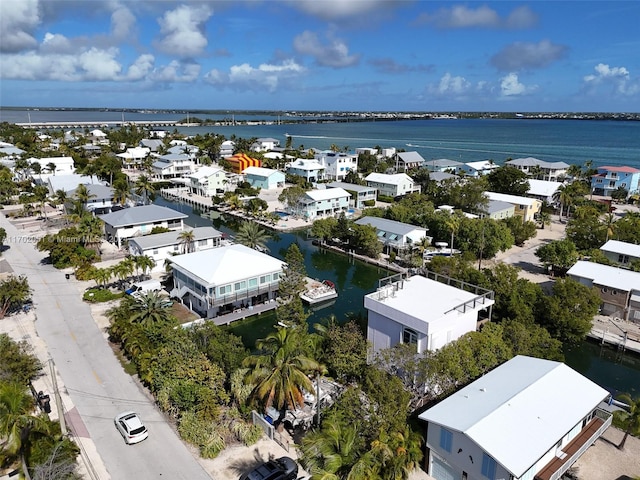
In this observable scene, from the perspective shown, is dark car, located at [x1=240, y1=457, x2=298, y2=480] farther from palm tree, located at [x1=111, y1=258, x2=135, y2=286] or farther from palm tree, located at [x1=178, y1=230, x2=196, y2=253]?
palm tree, located at [x1=178, y1=230, x2=196, y2=253]

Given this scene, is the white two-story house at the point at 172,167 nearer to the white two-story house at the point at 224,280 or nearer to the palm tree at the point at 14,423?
the white two-story house at the point at 224,280

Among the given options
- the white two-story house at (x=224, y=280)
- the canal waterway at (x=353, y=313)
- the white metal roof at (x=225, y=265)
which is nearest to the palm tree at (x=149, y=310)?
the white two-story house at (x=224, y=280)

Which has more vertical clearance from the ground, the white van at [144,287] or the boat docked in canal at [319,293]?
the white van at [144,287]

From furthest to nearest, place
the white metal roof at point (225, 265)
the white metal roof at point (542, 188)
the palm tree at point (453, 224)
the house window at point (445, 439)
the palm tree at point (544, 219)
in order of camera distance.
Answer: the white metal roof at point (542, 188), the palm tree at point (544, 219), the palm tree at point (453, 224), the white metal roof at point (225, 265), the house window at point (445, 439)

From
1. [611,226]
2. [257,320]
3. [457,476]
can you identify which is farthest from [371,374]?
[611,226]

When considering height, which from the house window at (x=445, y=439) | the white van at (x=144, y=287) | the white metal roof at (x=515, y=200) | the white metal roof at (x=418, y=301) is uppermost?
the white metal roof at (x=418, y=301)

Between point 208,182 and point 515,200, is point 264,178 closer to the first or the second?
point 208,182
